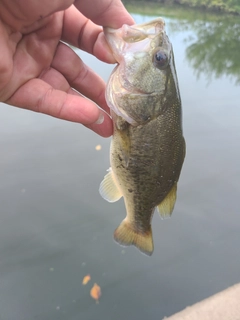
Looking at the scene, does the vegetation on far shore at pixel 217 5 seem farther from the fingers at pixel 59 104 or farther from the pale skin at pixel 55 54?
the fingers at pixel 59 104

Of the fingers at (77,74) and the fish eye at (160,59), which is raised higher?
the fish eye at (160,59)

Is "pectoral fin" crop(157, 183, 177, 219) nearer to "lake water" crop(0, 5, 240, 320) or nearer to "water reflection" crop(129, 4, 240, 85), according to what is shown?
"lake water" crop(0, 5, 240, 320)

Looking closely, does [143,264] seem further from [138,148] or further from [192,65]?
[192,65]

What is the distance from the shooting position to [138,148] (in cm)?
143

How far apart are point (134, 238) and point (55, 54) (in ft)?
3.59

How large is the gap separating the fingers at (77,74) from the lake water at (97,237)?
5.73 ft

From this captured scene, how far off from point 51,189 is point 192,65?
574 centimetres

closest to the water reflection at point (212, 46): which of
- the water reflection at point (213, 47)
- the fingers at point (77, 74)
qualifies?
the water reflection at point (213, 47)

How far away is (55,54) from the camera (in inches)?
65.5

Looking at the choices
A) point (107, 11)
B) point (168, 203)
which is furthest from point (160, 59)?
point (168, 203)

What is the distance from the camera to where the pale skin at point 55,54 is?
1359 millimetres

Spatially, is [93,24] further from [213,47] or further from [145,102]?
[213,47]

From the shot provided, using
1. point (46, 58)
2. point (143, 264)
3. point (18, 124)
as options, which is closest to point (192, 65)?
point (18, 124)

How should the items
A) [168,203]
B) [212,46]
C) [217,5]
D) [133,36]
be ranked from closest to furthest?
[133,36] < [168,203] < [212,46] < [217,5]
